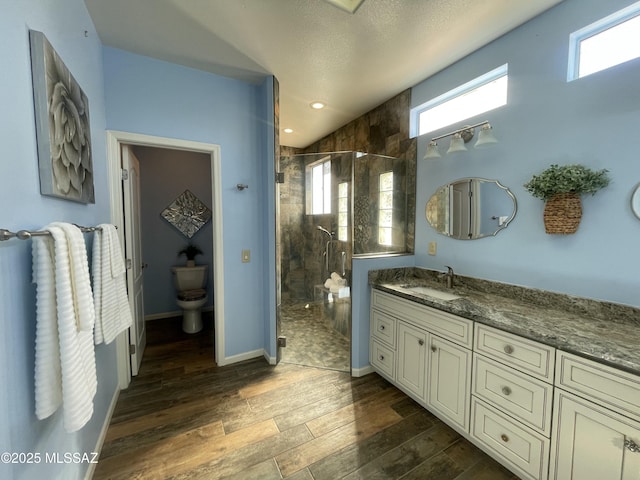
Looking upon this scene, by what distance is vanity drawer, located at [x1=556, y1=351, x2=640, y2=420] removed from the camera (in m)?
1.07

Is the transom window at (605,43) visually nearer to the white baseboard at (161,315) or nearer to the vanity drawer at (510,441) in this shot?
the vanity drawer at (510,441)

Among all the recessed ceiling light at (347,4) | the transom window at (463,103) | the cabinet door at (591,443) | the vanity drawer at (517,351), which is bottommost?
the cabinet door at (591,443)

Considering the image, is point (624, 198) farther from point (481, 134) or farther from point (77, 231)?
point (77, 231)

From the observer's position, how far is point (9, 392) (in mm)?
821

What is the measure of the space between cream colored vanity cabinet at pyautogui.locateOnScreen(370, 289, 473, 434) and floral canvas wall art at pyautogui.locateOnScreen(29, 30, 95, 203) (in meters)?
Answer: 2.19

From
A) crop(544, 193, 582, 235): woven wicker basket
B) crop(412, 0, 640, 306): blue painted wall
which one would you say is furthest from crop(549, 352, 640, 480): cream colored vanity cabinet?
crop(544, 193, 582, 235): woven wicker basket

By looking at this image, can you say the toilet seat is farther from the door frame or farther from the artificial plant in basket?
the artificial plant in basket

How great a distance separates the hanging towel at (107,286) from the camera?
4.68 feet

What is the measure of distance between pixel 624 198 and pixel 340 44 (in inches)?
79.8

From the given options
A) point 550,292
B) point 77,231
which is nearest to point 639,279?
point 550,292

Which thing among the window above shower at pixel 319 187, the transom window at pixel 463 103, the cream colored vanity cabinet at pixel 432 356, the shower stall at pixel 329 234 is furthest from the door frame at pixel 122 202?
the transom window at pixel 463 103

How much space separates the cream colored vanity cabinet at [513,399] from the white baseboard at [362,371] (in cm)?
97

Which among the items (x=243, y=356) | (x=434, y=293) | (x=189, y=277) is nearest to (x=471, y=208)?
(x=434, y=293)

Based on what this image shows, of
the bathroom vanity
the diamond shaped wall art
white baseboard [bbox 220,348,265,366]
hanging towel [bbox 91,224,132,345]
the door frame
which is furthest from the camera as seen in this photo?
the diamond shaped wall art
